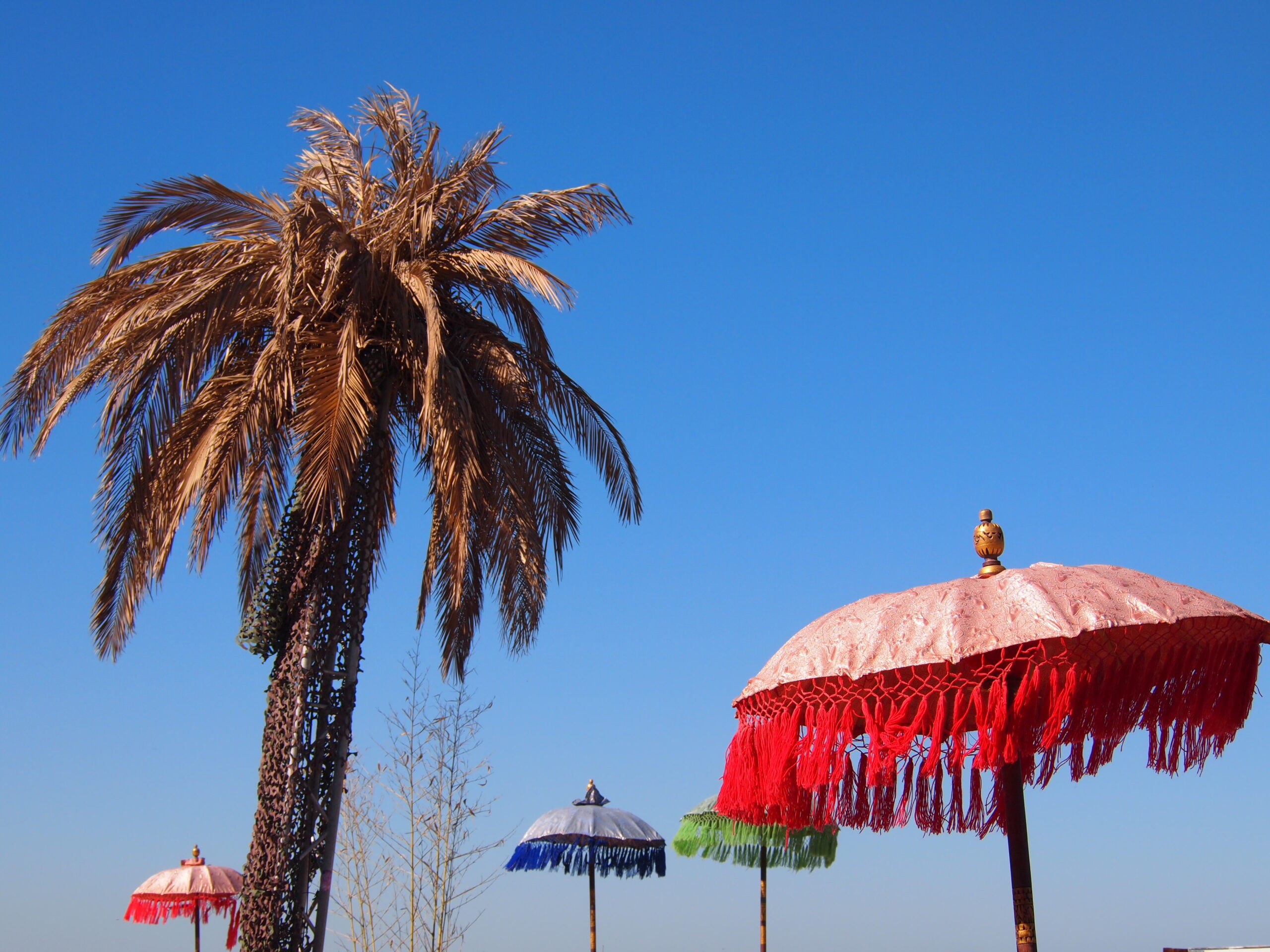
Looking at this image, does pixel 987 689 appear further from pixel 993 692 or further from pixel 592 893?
pixel 592 893

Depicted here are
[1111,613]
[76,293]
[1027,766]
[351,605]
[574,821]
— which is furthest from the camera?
[574,821]

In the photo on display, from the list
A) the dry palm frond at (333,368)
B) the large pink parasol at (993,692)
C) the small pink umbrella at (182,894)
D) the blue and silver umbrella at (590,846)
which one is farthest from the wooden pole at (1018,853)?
the small pink umbrella at (182,894)

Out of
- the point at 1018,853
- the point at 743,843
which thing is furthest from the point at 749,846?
the point at 1018,853

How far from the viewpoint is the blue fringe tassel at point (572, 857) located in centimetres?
1623

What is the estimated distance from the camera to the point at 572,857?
16281 mm

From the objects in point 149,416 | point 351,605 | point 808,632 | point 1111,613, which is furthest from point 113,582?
point 1111,613

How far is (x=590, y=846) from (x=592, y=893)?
0.79 metres

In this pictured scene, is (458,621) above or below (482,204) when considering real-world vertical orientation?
below

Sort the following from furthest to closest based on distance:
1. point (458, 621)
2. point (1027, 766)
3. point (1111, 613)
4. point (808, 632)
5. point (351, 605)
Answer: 1. point (458, 621)
2. point (351, 605)
3. point (808, 632)
4. point (1027, 766)
5. point (1111, 613)

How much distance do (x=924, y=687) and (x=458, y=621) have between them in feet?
21.3

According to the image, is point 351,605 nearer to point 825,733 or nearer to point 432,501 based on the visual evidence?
point 432,501

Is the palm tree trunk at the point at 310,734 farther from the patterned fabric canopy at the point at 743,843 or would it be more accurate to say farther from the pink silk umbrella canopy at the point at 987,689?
the patterned fabric canopy at the point at 743,843

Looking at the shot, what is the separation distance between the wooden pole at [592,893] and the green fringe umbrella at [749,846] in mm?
1800

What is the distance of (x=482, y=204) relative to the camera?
1123 centimetres
